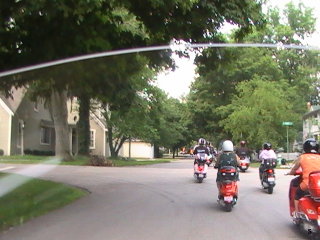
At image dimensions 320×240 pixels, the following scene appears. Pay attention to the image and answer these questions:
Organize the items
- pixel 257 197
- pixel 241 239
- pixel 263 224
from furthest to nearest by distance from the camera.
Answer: pixel 257 197 < pixel 263 224 < pixel 241 239

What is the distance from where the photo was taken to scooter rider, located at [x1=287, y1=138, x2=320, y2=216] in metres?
7.99

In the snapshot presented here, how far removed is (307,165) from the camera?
8.13 m

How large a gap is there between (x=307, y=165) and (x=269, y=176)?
6.65 m

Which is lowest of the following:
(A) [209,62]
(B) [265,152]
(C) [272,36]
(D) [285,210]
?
(D) [285,210]

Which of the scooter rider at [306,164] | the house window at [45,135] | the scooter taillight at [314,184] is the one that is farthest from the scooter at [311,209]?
the house window at [45,135]

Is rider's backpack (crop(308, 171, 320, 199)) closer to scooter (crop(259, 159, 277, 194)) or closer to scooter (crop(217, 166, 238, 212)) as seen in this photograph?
scooter (crop(217, 166, 238, 212))

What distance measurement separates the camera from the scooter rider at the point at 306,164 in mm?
7992

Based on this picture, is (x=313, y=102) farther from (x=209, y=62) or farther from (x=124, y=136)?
(x=209, y=62)

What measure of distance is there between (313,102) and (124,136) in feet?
110

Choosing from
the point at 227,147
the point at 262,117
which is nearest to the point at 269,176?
the point at 227,147

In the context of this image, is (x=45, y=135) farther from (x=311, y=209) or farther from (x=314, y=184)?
(x=314, y=184)

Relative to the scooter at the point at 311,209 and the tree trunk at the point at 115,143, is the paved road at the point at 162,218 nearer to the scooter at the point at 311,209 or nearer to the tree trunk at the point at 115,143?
the scooter at the point at 311,209

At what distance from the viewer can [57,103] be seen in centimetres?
3209

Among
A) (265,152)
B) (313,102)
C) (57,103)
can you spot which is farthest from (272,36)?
(265,152)
